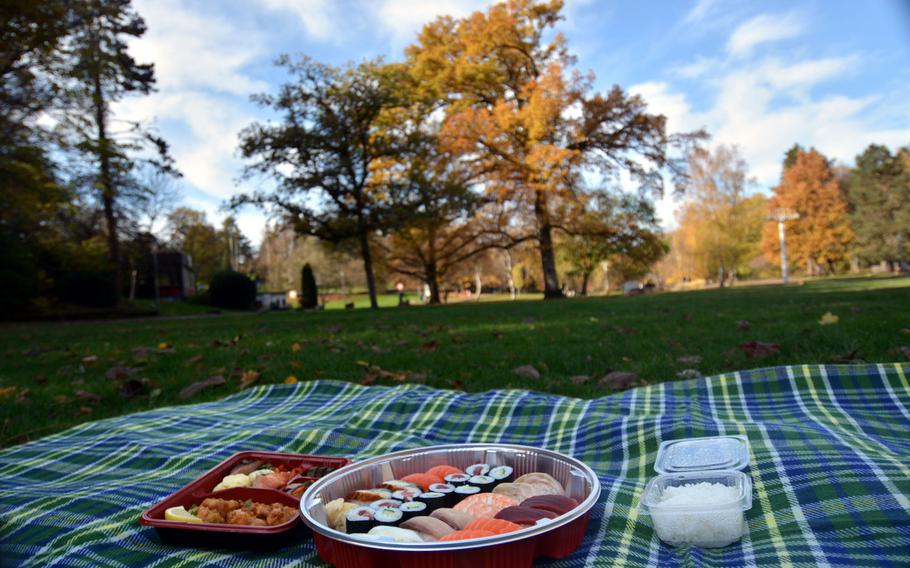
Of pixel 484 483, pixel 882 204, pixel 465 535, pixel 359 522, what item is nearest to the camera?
pixel 465 535

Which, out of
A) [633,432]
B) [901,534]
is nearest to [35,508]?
[633,432]

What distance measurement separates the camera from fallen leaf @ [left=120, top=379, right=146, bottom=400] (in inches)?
184

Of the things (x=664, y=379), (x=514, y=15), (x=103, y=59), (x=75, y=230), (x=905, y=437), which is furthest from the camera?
(x=75, y=230)

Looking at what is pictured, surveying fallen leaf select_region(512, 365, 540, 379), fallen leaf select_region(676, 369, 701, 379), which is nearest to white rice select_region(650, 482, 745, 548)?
fallen leaf select_region(676, 369, 701, 379)

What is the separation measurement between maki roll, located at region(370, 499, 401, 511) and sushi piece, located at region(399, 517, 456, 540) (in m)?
0.10

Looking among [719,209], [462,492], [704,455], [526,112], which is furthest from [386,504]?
[719,209]

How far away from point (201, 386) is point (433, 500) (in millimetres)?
3678

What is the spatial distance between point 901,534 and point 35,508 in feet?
8.63

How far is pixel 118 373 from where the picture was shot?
5387 mm

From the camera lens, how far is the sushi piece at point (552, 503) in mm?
1579

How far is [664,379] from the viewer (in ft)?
13.6

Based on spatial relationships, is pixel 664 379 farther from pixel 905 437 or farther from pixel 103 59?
pixel 103 59

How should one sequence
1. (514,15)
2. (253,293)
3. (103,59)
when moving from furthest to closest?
(253,293) → (514,15) → (103,59)

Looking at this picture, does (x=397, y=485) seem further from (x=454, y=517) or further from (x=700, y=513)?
(x=700, y=513)
